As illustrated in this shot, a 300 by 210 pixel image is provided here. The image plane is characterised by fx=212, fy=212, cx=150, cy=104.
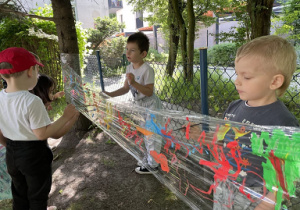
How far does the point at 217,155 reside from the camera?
95cm

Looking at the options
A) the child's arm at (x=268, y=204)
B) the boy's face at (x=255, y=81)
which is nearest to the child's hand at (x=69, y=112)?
the boy's face at (x=255, y=81)

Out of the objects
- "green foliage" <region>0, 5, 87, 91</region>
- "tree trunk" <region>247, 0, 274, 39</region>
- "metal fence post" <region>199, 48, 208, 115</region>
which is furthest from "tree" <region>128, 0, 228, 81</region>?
"metal fence post" <region>199, 48, 208, 115</region>

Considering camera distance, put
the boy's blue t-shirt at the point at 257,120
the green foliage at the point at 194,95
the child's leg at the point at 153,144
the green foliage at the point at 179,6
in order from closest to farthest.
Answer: the boy's blue t-shirt at the point at 257,120 < the child's leg at the point at 153,144 < the green foliage at the point at 194,95 < the green foliage at the point at 179,6

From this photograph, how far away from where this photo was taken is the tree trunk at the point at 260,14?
3504mm

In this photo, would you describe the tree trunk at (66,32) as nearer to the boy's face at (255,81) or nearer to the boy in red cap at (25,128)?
the boy in red cap at (25,128)

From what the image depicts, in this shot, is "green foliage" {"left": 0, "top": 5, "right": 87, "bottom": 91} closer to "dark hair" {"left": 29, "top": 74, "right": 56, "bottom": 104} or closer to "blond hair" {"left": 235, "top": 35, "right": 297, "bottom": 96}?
"dark hair" {"left": 29, "top": 74, "right": 56, "bottom": 104}

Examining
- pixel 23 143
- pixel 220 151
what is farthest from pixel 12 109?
pixel 220 151

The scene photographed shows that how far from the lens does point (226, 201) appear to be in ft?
3.39

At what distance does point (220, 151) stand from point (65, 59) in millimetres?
2810

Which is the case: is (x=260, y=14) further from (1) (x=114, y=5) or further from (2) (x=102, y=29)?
(1) (x=114, y=5)

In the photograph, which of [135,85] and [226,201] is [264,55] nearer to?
[226,201]

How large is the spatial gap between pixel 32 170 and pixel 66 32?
222 centimetres

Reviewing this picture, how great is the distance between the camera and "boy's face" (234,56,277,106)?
34.7 inches

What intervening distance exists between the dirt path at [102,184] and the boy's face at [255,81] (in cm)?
138
